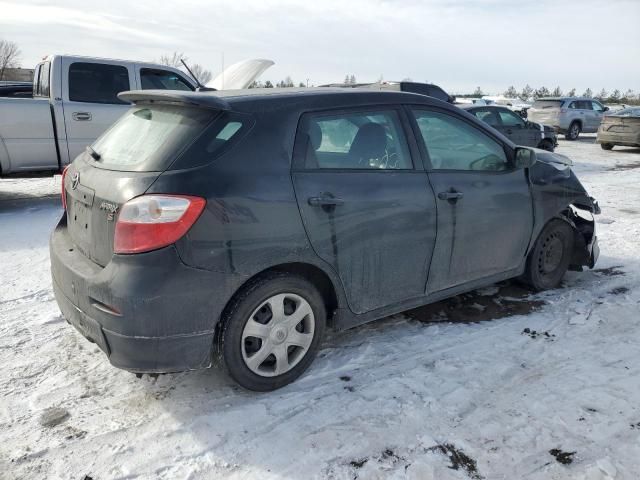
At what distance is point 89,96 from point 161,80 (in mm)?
1103

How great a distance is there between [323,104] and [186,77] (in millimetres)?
6043

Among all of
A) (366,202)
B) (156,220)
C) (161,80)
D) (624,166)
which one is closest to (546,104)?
(624,166)

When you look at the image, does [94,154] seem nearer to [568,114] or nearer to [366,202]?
[366,202]

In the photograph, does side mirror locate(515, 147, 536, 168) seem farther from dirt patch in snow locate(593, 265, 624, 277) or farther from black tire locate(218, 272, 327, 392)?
black tire locate(218, 272, 327, 392)

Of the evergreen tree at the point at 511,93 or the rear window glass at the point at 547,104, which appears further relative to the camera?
the evergreen tree at the point at 511,93

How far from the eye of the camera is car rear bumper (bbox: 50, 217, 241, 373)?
257 cm

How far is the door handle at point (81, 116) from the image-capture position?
25.3 ft

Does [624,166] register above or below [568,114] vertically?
below

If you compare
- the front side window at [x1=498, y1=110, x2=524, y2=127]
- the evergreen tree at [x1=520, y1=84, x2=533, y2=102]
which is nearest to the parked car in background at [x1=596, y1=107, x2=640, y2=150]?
the front side window at [x1=498, y1=110, x2=524, y2=127]

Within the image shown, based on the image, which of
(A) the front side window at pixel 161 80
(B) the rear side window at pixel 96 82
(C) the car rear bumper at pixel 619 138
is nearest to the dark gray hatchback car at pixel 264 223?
(B) the rear side window at pixel 96 82

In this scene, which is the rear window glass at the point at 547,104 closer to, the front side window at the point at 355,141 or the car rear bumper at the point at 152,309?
the front side window at the point at 355,141

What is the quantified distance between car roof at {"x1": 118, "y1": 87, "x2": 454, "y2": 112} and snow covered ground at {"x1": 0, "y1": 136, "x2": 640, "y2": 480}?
157 centimetres

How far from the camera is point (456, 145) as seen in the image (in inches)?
149

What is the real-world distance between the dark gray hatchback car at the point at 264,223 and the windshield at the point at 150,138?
1 cm
